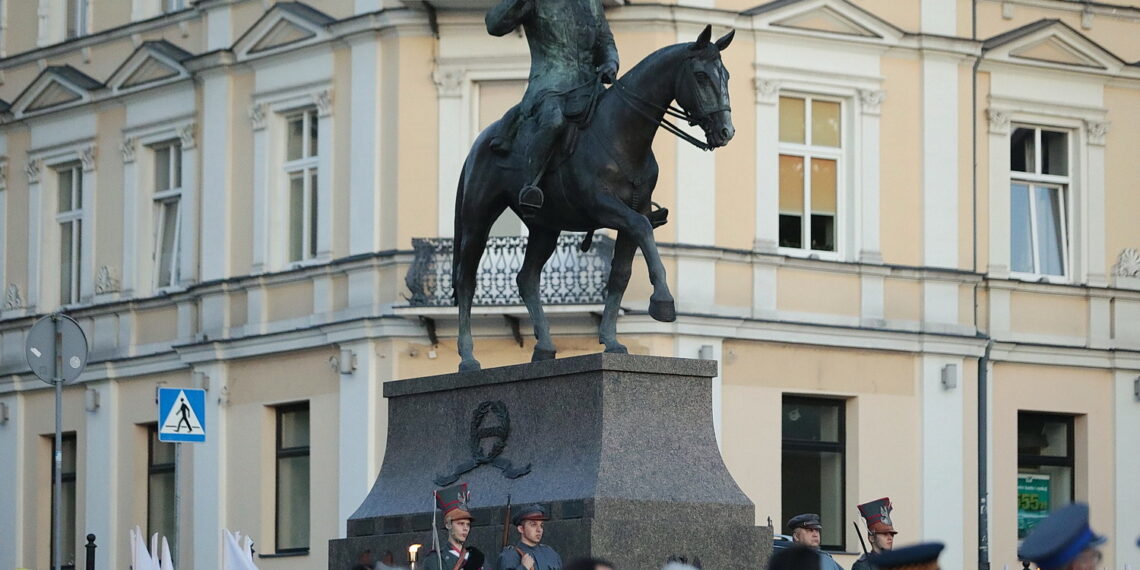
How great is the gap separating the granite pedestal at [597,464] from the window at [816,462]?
53.8 feet

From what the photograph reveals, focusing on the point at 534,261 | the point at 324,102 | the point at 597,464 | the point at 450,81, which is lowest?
the point at 597,464

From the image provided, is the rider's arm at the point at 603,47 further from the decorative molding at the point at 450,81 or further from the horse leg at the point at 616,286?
the decorative molding at the point at 450,81

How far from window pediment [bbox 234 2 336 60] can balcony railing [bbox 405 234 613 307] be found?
3.43 m

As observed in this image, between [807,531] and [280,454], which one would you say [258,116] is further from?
[807,531]

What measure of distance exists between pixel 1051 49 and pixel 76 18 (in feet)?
47.3

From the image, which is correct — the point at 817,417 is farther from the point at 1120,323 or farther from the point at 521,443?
the point at 521,443

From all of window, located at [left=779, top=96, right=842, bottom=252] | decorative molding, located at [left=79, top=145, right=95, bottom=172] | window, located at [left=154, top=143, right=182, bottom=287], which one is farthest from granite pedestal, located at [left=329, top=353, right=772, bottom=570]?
decorative molding, located at [left=79, top=145, right=95, bottom=172]

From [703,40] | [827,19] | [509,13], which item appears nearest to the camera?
[703,40]

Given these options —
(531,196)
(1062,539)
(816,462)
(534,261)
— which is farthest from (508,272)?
(1062,539)

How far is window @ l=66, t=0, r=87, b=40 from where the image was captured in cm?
3694

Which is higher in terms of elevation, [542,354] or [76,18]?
[76,18]

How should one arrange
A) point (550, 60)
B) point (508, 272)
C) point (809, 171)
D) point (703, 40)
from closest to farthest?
point (703, 40) → point (550, 60) → point (508, 272) → point (809, 171)

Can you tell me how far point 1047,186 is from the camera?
1321 inches

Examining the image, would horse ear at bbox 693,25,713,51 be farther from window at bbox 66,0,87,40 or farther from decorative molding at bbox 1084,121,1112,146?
window at bbox 66,0,87,40
